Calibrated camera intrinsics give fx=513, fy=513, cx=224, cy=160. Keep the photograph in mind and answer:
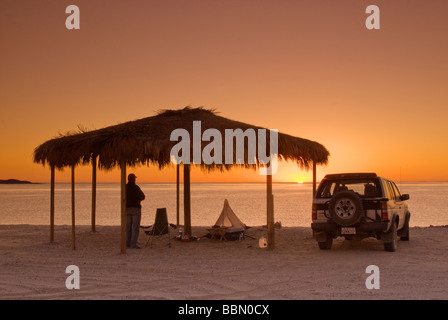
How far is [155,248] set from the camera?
11648 mm

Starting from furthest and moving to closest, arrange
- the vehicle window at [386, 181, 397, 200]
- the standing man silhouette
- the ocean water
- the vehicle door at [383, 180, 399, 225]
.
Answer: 1. the ocean water
2. the standing man silhouette
3. the vehicle window at [386, 181, 397, 200]
4. the vehicle door at [383, 180, 399, 225]

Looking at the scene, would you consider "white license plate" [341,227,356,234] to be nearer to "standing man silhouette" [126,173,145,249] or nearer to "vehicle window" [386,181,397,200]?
"vehicle window" [386,181,397,200]

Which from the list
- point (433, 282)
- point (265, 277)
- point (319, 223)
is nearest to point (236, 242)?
point (319, 223)

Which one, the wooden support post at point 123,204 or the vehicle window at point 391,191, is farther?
the vehicle window at point 391,191

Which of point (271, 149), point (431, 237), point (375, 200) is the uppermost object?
point (271, 149)

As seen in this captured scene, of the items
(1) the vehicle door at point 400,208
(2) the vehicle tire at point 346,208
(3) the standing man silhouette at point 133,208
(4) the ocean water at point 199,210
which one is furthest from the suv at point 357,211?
(4) the ocean water at point 199,210

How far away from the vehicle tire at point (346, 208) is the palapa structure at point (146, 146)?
1.47m

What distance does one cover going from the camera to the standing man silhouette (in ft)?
36.9

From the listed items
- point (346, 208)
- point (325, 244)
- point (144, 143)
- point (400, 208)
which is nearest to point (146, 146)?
point (144, 143)

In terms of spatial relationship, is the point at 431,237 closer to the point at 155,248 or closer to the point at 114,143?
the point at 155,248

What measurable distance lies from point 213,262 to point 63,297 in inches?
142

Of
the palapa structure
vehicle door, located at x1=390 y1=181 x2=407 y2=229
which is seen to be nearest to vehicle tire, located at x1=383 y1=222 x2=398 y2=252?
vehicle door, located at x1=390 y1=181 x2=407 y2=229

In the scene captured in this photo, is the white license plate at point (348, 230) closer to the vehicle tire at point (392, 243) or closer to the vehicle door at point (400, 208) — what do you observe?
the vehicle tire at point (392, 243)

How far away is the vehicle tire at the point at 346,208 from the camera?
10.1 metres
